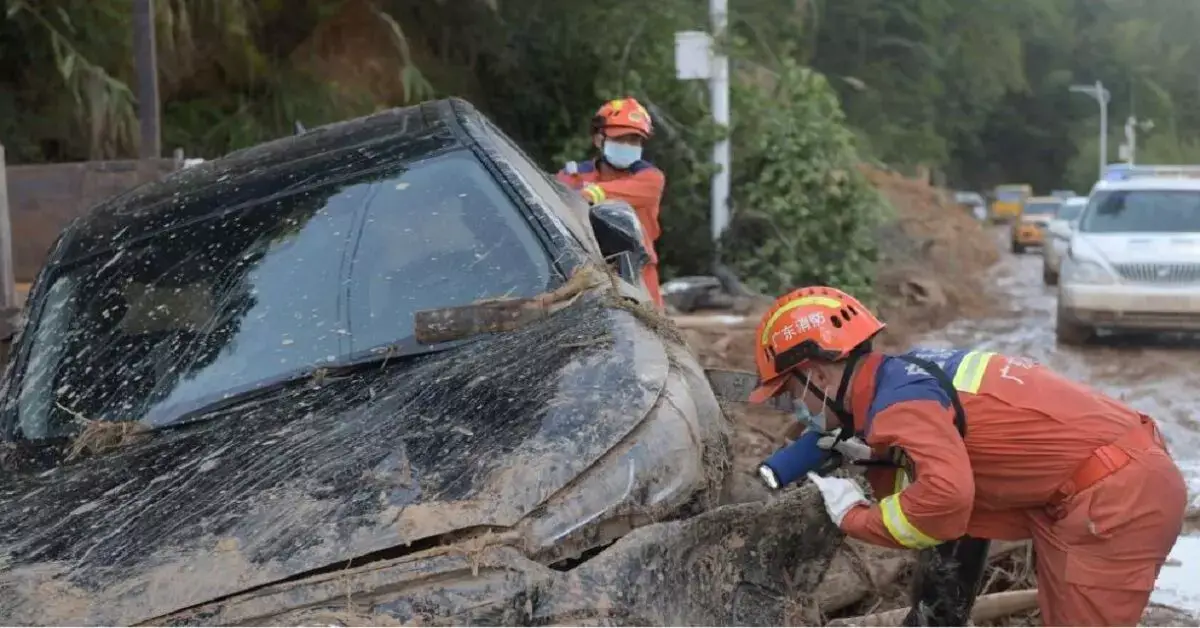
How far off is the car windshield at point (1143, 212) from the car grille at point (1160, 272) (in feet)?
2.56

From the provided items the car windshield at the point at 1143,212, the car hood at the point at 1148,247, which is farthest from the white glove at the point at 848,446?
the car windshield at the point at 1143,212

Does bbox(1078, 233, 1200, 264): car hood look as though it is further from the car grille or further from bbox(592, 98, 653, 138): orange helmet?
bbox(592, 98, 653, 138): orange helmet

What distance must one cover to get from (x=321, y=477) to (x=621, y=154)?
3873mm

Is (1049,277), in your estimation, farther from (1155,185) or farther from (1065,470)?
(1065,470)

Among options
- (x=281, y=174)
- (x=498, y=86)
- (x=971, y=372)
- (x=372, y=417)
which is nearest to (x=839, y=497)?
(x=971, y=372)

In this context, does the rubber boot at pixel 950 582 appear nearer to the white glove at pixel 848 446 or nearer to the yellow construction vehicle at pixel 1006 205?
the white glove at pixel 848 446

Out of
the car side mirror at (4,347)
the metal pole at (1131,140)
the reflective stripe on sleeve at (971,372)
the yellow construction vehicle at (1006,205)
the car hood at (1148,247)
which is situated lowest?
the yellow construction vehicle at (1006,205)

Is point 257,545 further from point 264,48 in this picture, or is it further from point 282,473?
point 264,48

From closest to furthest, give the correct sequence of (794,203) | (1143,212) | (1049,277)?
(1143,212) < (794,203) < (1049,277)

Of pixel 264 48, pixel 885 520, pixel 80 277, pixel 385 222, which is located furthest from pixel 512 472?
pixel 264 48

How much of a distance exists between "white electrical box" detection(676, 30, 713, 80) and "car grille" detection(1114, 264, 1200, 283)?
156 inches

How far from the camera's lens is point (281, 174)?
Result: 366cm

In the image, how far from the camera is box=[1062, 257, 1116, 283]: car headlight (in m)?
10.5

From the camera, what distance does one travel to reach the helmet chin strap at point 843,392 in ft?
9.20
